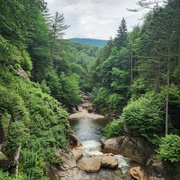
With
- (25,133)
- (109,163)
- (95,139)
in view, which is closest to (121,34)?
(95,139)

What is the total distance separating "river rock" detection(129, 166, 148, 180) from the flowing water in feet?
1.91

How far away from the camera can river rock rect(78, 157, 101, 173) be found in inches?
495

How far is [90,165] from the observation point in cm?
1296

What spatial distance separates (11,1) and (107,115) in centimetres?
2646

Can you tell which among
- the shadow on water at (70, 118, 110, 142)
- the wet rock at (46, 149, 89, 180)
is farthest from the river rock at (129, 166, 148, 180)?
the shadow on water at (70, 118, 110, 142)

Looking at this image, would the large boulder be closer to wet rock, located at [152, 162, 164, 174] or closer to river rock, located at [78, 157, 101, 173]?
wet rock, located at [152, 162, 164, 174]

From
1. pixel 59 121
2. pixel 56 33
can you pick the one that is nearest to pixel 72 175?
pixel 59 121

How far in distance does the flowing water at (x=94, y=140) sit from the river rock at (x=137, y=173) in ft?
1.91

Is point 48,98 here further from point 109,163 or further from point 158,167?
point 158,167

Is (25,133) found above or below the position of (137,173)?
above

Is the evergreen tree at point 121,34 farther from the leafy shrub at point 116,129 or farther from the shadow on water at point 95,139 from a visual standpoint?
the leafy shrub at point 116,129

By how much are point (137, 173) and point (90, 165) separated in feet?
11.0

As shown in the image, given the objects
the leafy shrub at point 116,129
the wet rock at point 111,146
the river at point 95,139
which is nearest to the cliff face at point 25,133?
the river at point 95,139

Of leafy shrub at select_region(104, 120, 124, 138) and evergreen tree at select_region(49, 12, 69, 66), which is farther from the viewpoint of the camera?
evergreen tree at select_region(49, 12, 69, 66)
